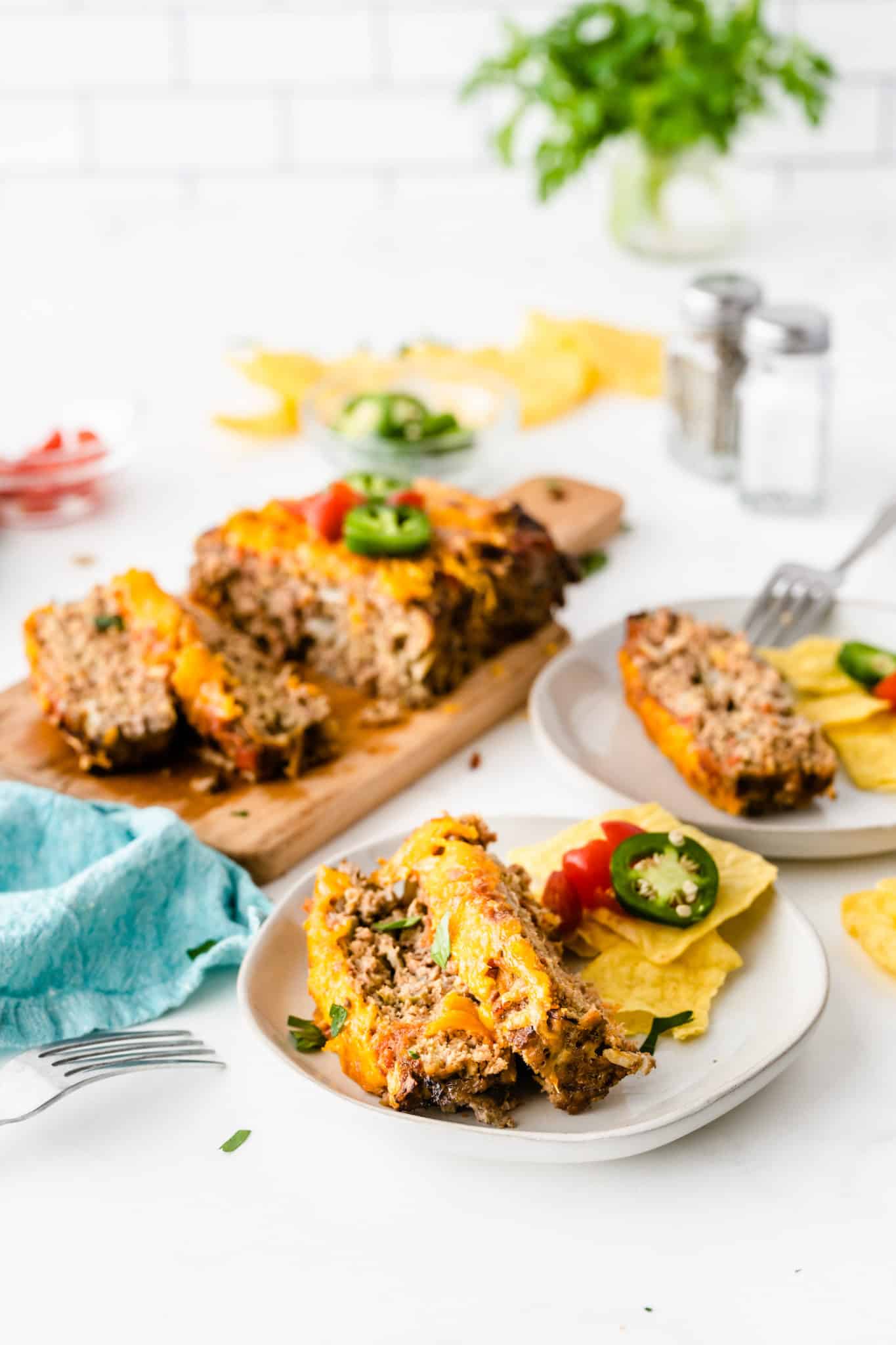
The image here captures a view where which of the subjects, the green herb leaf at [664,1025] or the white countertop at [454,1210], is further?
the green herb leaf at [664,1025]

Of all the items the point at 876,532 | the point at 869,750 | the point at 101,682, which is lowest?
the point at 869,750

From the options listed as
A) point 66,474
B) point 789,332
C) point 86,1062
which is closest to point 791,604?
point 789,332

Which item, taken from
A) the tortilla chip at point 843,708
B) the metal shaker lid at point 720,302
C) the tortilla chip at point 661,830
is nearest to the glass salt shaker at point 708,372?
the metal shaker lid at point 720,302

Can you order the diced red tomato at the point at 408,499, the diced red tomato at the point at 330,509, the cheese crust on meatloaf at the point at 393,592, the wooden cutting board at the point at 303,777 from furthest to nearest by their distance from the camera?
the diced red tomato at the point at 408,499 < the diced red tomato at the point at 330,509 < the cheese crust on meatloaf at the point at 393,592 < the wooden cutting board at the point at 303,777

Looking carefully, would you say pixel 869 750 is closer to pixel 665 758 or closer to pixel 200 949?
pixel 665 758

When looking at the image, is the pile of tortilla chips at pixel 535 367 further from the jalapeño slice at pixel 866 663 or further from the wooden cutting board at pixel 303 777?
the jalapeño slice at pixel 866 663

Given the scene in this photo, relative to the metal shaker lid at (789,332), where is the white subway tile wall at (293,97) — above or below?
above
